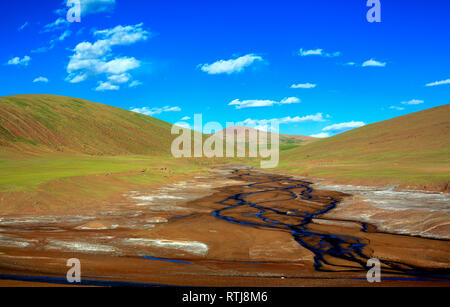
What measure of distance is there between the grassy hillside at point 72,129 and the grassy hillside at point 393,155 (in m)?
66.2

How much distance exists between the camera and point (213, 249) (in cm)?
1503

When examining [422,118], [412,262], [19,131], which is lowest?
[412,262]

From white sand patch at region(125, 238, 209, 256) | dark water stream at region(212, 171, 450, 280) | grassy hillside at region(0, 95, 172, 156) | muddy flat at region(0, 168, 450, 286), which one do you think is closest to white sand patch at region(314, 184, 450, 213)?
dark water stream at region(212, 171, 450, 280)

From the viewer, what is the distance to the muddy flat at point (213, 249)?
10.6 metres

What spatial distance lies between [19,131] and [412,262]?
10428 centimetres

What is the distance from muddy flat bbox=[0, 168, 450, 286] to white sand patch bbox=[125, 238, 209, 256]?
46 millimetres

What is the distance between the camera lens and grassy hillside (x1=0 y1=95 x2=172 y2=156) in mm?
90438

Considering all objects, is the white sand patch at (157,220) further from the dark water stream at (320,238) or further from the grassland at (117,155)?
the grassland at (117,155)

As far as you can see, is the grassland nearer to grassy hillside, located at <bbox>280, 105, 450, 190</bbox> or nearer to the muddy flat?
grassy hillside, located at <bbox>280, 105, 450, 190</bbox>

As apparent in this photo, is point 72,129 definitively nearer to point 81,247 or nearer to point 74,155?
point 74,155

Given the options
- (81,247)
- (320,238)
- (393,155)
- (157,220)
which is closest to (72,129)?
(393,155)
